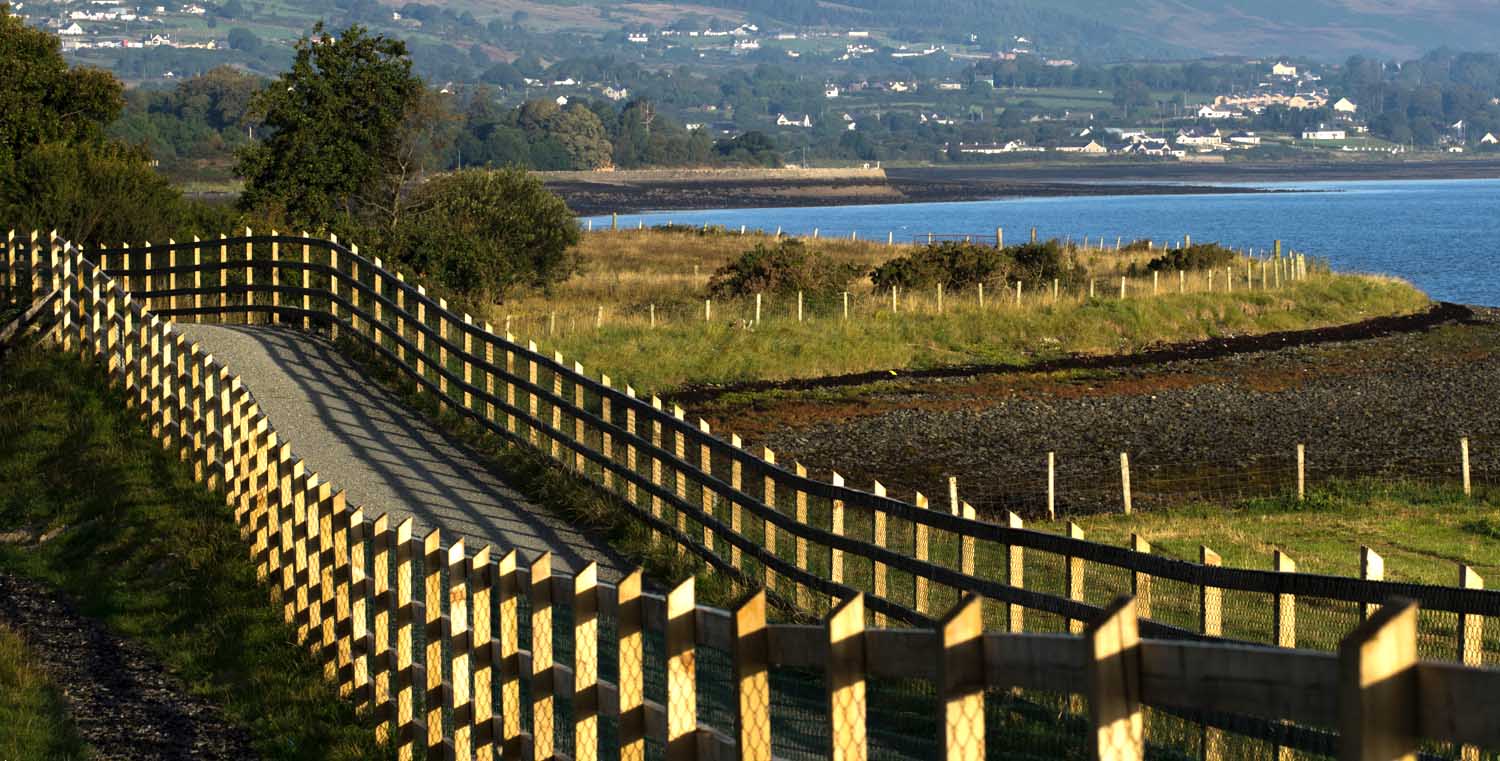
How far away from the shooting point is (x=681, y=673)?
638cm

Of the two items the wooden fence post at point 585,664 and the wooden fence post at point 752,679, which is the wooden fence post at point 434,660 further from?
the wooden fence post at point 752,679

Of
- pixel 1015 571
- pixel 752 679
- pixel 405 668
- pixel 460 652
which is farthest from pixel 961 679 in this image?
pixel 1015 571

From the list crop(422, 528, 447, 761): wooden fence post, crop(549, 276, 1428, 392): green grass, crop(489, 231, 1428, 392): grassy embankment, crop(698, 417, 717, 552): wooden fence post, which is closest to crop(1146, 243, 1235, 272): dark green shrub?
crop(489, 231, 1428, 392): grassy embankment

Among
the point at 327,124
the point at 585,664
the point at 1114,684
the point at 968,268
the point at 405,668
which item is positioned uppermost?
the point at 327,124

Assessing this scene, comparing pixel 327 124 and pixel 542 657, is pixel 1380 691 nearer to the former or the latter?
pixel 542 657

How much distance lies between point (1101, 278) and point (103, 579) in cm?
5588

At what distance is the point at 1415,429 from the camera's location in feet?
115

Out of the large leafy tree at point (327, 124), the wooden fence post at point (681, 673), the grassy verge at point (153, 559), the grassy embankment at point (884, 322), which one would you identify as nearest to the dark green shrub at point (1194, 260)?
the grassy embankment at point (884, 322)

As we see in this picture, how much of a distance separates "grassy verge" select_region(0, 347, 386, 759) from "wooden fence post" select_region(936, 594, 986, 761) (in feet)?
18.4

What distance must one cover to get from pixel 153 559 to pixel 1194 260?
184 feet

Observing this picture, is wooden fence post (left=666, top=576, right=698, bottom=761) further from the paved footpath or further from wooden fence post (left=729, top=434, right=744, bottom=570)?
the paved footpath

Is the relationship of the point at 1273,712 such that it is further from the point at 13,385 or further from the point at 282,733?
the point at 13,385

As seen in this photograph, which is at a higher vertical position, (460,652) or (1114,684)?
(1114,684)

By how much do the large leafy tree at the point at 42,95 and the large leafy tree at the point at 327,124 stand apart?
3569 millimetres
